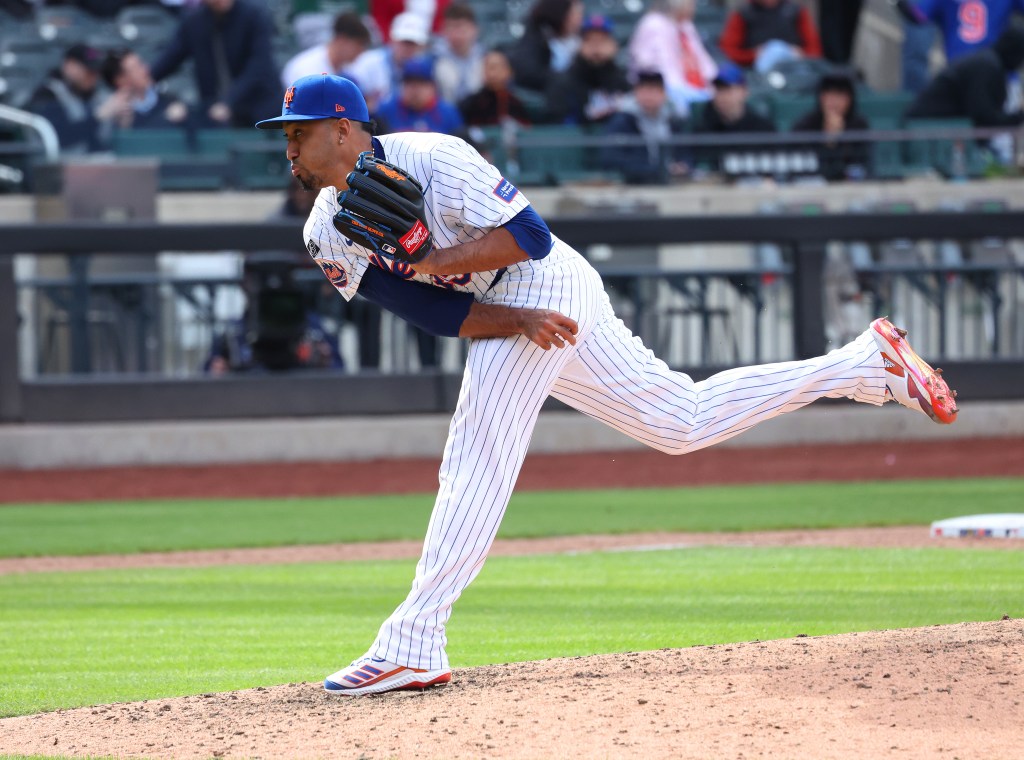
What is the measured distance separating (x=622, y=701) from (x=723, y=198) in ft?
32.1

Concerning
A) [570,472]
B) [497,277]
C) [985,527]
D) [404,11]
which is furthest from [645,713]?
[404,11]

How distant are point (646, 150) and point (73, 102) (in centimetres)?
536

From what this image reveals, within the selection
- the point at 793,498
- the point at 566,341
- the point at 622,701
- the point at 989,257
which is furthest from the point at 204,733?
the point at 989,257

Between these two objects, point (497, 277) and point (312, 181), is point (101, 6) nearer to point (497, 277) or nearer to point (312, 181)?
point (312, 181)

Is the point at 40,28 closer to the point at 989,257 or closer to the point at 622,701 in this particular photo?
the point at 989,257

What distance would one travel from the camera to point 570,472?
448 inches

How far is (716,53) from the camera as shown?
1667cm

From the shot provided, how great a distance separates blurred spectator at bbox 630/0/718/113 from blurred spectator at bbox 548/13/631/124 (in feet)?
2.13

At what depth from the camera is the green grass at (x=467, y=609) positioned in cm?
549

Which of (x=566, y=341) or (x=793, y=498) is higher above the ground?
(x=566, y=341)

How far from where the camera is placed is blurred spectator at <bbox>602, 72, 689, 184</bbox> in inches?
542

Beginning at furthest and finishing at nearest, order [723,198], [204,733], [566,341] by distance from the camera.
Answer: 1. [723,198]
2. [566,341]
3. [204,733]

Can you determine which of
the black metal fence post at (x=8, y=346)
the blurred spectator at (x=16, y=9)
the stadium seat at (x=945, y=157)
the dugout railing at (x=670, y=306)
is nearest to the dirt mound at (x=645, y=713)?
the dugout railing at (x=670, y=306)

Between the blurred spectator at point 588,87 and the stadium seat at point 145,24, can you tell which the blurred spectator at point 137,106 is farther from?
the blurred spectator at point 588,87
